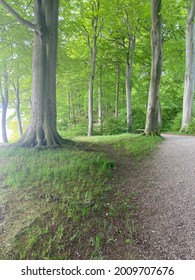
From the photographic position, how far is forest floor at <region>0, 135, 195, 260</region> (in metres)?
2.02

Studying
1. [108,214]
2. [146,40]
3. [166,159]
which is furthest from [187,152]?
[146,40]

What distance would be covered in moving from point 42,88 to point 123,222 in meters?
4.54

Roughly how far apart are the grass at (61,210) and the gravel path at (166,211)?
209mm

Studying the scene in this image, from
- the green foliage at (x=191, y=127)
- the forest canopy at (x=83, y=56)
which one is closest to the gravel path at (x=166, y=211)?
the forest canopy at (x=83, y=56)

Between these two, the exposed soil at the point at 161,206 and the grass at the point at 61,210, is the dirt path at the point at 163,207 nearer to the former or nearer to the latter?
the exposed soil at the point at 161,206

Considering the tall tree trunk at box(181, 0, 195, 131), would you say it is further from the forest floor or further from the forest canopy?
the forest floor

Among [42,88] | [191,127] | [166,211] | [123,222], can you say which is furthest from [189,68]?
[123,222]

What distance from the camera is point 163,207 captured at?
2.72 metres

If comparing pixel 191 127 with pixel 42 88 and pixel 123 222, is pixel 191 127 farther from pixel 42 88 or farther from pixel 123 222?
pixel 123 222

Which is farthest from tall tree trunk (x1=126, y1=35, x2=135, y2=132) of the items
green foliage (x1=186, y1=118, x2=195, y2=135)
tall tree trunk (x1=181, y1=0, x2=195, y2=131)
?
green foliage (x1=186, y1=118, x2=195, y2=135)

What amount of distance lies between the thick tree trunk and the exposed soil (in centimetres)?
239

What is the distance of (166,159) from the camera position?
498 cm

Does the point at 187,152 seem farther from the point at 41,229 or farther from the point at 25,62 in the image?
the point at 25,62

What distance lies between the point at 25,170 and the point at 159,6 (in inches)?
357
